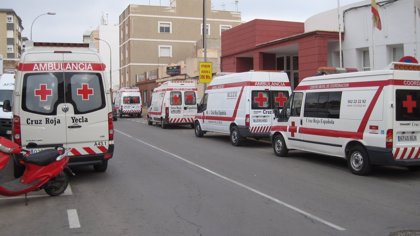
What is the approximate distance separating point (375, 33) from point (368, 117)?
9123mm

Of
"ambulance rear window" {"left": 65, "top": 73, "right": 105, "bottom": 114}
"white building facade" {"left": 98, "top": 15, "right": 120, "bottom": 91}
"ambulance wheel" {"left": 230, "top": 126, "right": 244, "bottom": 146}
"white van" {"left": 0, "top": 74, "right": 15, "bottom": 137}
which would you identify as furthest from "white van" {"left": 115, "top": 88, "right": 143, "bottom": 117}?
"white building facade" {"left": 98, "top": 15, "right": 120, "bottom": 91}

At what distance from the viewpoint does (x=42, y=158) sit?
7.77 metres

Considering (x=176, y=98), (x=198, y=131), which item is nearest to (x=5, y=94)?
(x=198, y=131)

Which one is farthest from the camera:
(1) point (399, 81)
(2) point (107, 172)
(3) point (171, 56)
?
(3) point (171, 56)

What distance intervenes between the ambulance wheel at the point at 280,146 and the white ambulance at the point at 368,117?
47.2 inches

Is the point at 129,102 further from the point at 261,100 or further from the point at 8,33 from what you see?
the point at 8,33

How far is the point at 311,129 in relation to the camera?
39.7 feet

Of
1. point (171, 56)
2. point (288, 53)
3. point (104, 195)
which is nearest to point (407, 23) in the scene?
point (288, 53)

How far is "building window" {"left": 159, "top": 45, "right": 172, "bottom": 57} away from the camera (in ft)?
223

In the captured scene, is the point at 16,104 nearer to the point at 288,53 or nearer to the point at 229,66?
the point at 288,53

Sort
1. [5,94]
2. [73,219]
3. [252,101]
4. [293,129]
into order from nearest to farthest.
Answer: [73,219], [293,129], [252,101], [5,94]

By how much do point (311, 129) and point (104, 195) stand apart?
241 inches

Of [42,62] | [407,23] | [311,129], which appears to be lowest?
[311,129]

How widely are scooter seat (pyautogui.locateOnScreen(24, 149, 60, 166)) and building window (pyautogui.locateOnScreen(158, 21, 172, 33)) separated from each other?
6138 cm
